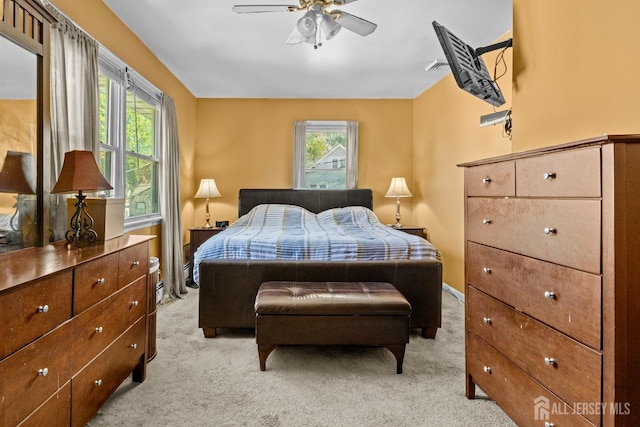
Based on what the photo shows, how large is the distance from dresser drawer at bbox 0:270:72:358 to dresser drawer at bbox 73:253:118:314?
53mm

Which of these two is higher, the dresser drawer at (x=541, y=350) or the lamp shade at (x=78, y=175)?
the lamp shade at (x=78, y=175)

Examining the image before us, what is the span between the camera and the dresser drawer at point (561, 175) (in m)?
1.08

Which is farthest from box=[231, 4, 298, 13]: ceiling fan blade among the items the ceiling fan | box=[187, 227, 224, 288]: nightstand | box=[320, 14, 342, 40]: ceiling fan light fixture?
box=[187, 227, 224, 288]: nightstand

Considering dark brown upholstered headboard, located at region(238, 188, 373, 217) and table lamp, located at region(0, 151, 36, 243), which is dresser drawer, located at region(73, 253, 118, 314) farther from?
dark brown upholstered headboard, located at region(238, 188, 373, 217)

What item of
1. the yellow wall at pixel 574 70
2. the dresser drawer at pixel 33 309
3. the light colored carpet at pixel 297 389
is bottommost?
the light colored carpet at pixel 297 389

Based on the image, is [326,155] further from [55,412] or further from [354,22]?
[55,412]

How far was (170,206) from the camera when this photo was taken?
3.87 m

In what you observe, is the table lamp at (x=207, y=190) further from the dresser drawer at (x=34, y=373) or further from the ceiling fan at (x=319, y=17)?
the dresser drawer at (x=34, y=373)

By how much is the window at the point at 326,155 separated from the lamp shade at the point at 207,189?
1164mm

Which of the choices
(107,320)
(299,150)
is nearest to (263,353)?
(107,320)

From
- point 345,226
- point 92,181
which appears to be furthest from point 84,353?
point 345,226

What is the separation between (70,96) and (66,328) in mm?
1638

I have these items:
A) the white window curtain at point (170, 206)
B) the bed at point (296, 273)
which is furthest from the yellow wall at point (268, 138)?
the bed at point (296, 273)

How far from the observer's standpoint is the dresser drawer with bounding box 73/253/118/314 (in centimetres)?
140
